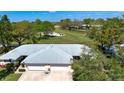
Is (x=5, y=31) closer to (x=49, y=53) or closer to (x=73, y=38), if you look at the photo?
(x=73, y=38)

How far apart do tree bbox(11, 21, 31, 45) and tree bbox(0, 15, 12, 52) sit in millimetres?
102

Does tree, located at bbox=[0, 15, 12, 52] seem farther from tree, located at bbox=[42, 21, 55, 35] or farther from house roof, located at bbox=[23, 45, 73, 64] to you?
house roof, located at bbox=[23, 45, 73, 64]

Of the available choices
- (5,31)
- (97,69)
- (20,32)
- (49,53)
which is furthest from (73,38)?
(49,53)

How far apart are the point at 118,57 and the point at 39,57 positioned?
7.86 ft

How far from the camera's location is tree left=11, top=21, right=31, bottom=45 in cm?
457

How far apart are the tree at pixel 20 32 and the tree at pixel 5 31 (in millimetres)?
102

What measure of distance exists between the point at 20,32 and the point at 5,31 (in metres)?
0.27

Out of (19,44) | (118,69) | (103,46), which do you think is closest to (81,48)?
(103,46)

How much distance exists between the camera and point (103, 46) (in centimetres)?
587

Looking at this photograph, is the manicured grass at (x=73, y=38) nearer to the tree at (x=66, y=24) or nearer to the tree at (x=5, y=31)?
the tree at (x=66, y=24)
